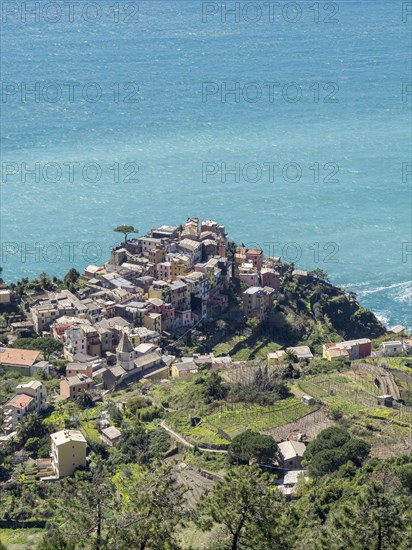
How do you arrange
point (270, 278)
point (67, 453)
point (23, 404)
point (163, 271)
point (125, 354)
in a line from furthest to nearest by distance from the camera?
point (270, 278) → point (163, 271) → point (125, 354) → point (23, 404) → point (67, 453)

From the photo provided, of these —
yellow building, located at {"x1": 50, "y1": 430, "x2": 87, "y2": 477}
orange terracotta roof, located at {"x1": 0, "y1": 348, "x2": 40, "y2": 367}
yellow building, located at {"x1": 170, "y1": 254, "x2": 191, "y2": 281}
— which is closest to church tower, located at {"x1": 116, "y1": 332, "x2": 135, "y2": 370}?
orange terracotta roof, located at {"x1": 0, "y1": 348, "x2": 40, "y2": 367}

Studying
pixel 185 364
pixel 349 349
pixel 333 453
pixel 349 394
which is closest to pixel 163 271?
pixel 185 364

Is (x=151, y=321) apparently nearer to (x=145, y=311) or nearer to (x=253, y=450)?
(x=145, y=311)

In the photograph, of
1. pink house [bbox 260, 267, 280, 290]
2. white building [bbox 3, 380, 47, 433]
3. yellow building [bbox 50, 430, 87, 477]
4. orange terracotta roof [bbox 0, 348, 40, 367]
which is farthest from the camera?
pink house [bbox 260, 267, 280, 290]

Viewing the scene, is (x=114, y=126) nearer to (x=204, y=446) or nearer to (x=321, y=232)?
(x=321, y=232)

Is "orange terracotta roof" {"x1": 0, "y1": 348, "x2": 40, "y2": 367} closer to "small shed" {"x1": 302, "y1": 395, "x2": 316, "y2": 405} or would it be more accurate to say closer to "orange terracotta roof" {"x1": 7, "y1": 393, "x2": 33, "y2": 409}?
"orange terracotta roof" {"x1": 7, "y1": 393, "x2": 33, "y2": 409}
